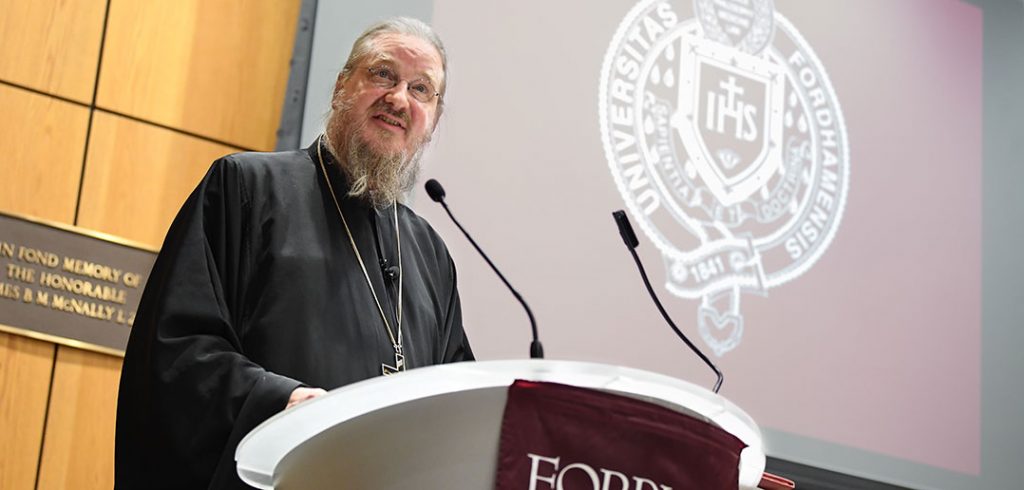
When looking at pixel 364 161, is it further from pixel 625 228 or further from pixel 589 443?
pixel 589 443

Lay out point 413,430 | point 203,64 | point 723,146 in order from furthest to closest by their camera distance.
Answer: point 723,146 < point 203,64 < point 413,430

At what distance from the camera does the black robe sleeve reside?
194 centimetres

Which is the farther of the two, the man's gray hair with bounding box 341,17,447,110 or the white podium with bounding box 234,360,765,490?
the man's gray hair with bounding box 341,17,447,110

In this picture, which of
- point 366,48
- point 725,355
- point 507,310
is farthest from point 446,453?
point 725,355

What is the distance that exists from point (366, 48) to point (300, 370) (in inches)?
29.1

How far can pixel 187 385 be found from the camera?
6.52ft

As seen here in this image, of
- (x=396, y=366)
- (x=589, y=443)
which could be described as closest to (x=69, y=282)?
(x=396, y=366)

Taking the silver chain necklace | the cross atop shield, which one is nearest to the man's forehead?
the silver chain necklace

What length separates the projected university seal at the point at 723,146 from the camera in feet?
15.5

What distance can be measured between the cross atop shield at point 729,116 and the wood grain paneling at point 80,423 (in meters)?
2.27

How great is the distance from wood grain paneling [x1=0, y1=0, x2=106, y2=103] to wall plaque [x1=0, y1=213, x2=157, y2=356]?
45cm

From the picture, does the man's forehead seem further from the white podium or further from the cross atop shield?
the cross atop shield

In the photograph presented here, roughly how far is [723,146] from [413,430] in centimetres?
359

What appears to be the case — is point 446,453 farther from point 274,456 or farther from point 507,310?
point 507,310
